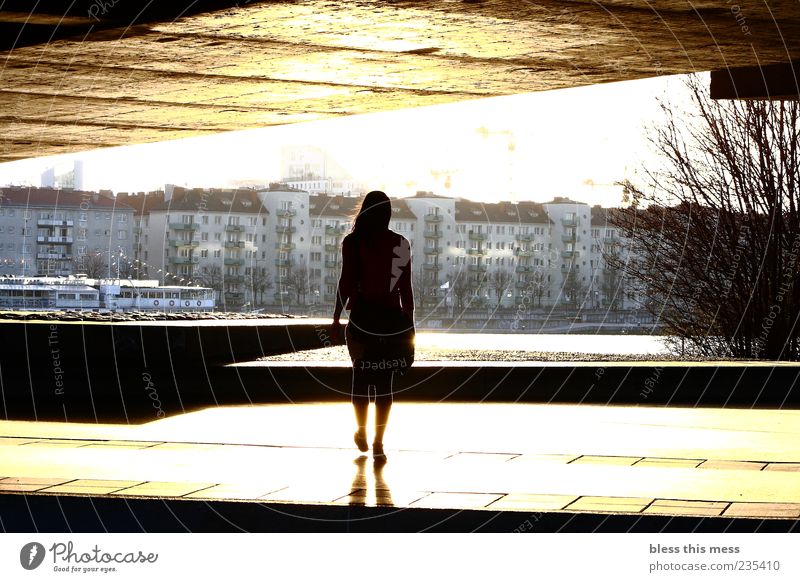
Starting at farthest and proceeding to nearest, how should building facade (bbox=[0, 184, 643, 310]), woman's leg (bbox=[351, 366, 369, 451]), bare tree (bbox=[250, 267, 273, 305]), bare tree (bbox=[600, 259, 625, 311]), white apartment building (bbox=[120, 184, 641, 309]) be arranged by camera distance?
bare tree (bbox=[250, 267, 273, 305])
bare tree (bbox=[600, 259, 625, 311])
white apartment building (bbox=[120, 184, 641, 309])
building facade (bbox=[0, 184, 643, 310])
woman's leg (bbox=[351, 366, 369, 451])

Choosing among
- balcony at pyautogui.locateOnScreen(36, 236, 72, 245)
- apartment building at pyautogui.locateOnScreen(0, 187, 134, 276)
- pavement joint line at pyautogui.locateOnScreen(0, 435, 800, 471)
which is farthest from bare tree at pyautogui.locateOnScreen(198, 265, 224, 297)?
pavement joint line at pyautogui.locateOnScreen(0, 435, 800, 471)

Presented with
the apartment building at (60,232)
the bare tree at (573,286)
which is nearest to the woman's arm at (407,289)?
the bare tree at (573,286)

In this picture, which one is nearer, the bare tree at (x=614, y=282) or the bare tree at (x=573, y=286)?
the bare tree at (x=614, y=282)

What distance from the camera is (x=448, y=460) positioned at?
8.80m

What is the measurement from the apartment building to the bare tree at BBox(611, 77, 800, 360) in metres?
29.1

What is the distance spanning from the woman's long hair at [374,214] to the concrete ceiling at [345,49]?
1093mm

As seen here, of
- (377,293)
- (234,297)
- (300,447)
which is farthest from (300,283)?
(377,293)

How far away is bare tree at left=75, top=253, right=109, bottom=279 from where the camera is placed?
5241 cm

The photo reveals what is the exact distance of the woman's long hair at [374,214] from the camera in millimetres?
8844

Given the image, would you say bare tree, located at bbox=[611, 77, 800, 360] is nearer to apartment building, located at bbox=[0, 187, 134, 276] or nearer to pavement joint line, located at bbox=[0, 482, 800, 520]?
pavement joint line, located at bbox=[0, 482, 800, 520]

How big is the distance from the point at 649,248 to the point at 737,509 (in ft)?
79.4

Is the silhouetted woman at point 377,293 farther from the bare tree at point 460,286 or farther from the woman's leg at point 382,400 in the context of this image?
the bare tree at point 460,286

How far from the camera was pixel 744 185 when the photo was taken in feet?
93.0
